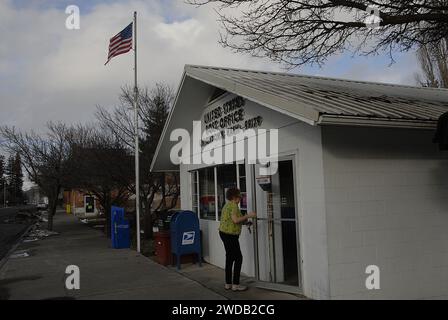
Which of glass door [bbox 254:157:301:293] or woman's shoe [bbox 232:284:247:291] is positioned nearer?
glass door [bbox 254:157:301:293]

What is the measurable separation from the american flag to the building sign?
5.01m

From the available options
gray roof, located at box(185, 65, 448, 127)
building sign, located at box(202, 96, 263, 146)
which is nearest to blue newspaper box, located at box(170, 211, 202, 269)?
building sign, located at box(202, 96, 263, 146)

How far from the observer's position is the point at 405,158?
6863 mm

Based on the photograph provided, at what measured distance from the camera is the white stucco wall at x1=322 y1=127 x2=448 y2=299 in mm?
6363

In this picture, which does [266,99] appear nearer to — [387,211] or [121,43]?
[387,211]

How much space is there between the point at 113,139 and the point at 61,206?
63732mm

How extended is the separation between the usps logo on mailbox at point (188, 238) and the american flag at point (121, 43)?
7.02 m

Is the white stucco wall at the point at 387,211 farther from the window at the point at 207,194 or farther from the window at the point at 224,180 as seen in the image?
the window at the point at 207,194

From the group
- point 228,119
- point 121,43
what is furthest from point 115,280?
point 121,43

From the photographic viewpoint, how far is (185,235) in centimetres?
1031

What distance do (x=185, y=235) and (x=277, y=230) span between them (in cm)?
309

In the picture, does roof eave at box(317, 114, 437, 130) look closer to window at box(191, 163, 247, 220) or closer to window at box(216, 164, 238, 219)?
window at box(191, 163, 247, 220)

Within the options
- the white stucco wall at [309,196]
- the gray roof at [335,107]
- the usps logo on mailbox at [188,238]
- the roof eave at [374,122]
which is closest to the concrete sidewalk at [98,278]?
the usps logo on mailbox at [188,238]

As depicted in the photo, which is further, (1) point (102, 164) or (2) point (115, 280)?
(1) point (102, 164)
